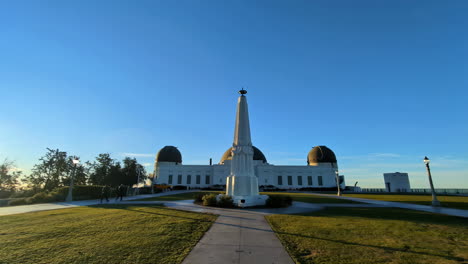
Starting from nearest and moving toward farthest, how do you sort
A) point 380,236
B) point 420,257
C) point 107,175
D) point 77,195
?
point 420,257 < point 380,236 < point 77,195 < point 107,175

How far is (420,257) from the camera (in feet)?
17.1

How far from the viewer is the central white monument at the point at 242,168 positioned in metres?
17.3

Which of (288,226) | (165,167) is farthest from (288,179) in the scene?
(288,226)

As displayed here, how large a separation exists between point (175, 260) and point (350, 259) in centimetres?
424

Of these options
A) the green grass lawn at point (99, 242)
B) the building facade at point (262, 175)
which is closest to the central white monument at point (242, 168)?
the green grass lawn at point (99, 242)

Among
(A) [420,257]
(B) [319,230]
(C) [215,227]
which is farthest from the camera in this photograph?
(C) [215,227]

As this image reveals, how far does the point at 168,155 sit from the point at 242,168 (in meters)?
49.4

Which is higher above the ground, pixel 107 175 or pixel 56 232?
pixel 107 175

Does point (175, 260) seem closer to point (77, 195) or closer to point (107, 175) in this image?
point (77, 195)

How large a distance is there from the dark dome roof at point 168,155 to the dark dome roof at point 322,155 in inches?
1643

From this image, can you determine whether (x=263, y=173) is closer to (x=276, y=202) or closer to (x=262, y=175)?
(x=262, y=175)

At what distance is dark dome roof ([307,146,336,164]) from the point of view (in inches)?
2406

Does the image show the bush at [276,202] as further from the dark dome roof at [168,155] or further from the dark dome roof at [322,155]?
the dark dome roof at [168,155]

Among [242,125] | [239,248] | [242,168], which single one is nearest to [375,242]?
[239,248]
